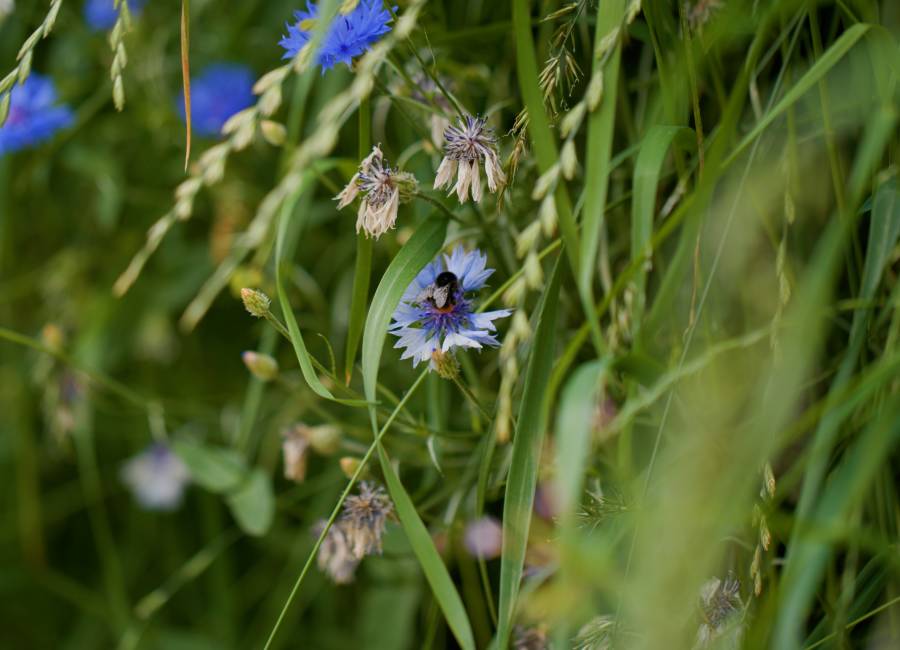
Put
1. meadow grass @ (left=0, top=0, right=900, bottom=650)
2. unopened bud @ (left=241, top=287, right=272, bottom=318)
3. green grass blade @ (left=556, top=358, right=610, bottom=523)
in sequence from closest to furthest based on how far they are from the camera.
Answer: green grass blade @ (left=556, top=358, right=610, bottom=523) < meadow grass @ (left=0, top=0, right=900, bottom=650) < unopened bud @ (left=241, top=287, right=272, bottom=318)

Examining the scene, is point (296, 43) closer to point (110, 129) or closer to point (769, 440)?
point (769, 440)

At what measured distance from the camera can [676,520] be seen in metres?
0.38

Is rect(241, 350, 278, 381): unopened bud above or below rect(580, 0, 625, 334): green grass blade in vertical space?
above

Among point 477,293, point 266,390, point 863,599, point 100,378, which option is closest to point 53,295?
point 266,390

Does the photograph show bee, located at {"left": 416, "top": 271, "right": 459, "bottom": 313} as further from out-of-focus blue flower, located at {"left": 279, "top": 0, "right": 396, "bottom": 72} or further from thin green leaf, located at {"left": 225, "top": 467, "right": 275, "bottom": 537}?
thin green leaf, located at {"left": 225, "top": 467, "right": 275, "bottom": 537}

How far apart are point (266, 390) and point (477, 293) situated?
0.60m

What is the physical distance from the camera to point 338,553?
725 millimetres

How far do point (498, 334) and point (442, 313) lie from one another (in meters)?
0.15

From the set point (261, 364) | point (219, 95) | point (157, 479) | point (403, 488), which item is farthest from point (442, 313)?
point (157, 479)

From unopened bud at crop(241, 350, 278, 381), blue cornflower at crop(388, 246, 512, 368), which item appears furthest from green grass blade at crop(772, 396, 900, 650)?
unopened bud at crop(241, 350, 278, 381)

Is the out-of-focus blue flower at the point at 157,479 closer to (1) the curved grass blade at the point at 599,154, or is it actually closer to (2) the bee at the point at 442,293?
(2) the bee at the point at 442,293

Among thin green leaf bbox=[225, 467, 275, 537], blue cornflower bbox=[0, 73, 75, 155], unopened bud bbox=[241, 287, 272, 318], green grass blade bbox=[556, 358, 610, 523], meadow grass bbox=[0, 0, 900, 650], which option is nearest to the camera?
green grass blade bbox=[556, 358, 610, 523]

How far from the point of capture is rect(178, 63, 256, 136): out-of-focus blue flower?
119cm

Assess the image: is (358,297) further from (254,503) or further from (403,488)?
(254,503)
